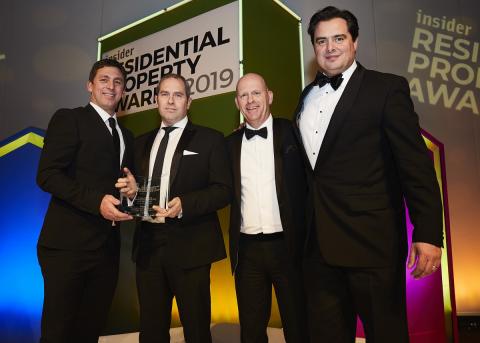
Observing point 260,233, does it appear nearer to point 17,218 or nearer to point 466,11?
point 17,218

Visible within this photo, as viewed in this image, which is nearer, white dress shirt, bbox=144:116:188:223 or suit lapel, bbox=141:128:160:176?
white dress shirt, bbox=144:116:188:223

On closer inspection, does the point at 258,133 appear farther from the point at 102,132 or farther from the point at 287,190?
the point at 102,132

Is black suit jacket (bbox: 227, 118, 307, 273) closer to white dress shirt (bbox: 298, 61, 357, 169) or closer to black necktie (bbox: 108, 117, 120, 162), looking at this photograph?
white dress shirt (bbox: 298, 61, 357, 169)

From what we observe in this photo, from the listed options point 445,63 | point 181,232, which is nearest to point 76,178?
point 181,232

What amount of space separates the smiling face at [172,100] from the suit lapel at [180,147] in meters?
0.10

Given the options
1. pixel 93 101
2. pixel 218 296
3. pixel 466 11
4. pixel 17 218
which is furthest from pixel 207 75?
pixel 466 11

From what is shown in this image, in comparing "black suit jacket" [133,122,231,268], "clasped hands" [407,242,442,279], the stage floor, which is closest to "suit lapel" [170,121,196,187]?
"black suit jacket" [133,122,231,268]

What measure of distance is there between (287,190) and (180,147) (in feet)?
2.21

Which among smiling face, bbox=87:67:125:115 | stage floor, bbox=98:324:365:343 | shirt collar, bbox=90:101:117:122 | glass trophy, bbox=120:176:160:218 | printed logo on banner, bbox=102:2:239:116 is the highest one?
printed logo on banner, bbox=102:2:239:116

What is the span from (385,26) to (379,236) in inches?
138

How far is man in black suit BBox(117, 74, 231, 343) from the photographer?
186 cm

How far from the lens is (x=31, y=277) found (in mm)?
3240

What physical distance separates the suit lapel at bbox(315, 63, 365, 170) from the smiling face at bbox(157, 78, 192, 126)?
98 cm

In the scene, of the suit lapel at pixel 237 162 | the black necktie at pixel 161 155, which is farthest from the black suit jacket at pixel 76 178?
the suit lapel at pixel 237 162
